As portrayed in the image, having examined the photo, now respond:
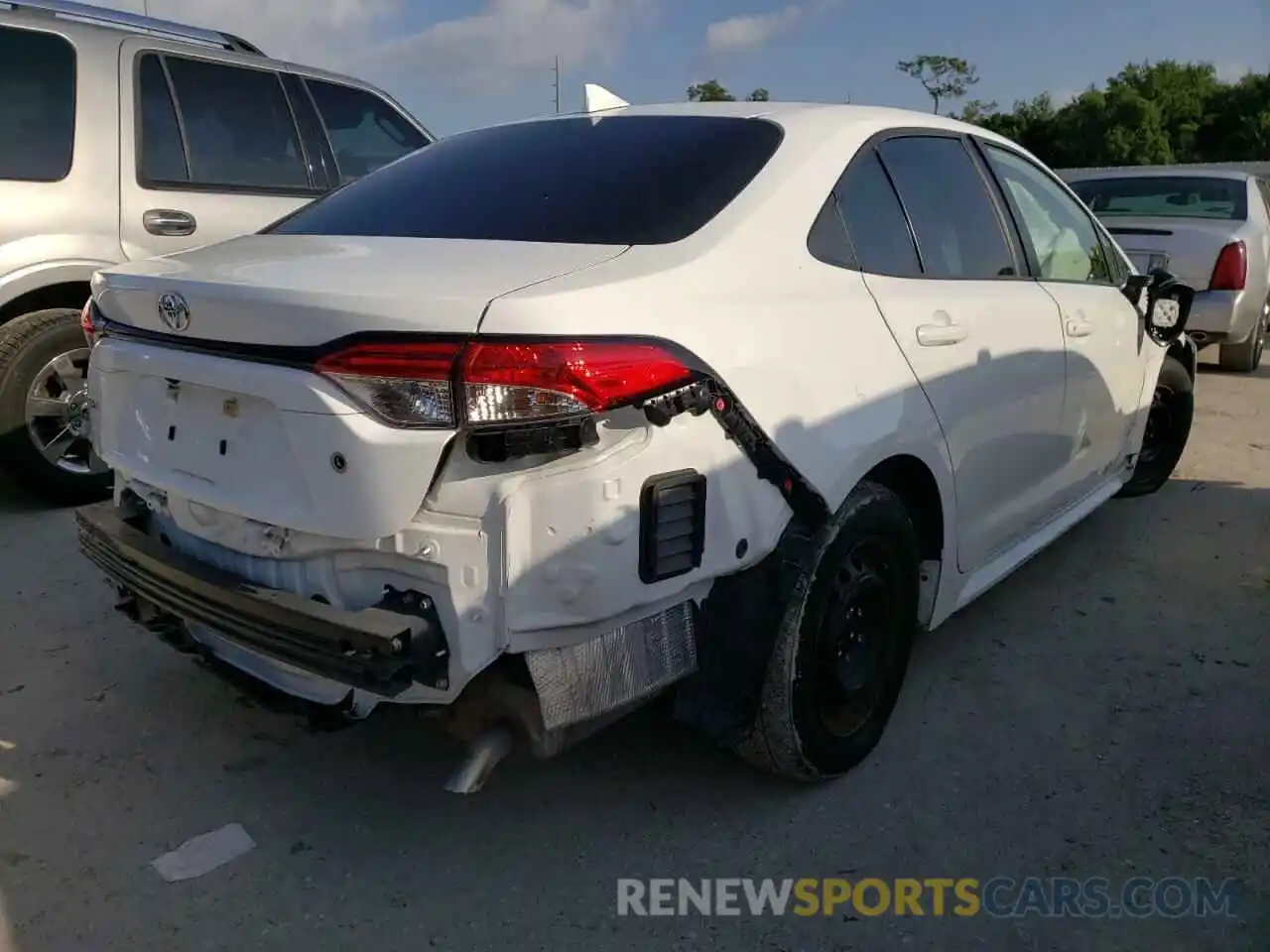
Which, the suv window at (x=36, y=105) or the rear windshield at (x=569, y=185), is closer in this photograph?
the rear windshield at (x=569, y=185)

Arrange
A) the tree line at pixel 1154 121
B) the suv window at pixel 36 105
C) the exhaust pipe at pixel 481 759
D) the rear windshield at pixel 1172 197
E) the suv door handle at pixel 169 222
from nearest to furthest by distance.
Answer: the exhaust pipe at pixel 481 759
the suv window at pixel 36 105
the suv door handle at pixel 169 222
the rear windshield at pixel 1172 197
the tree line at pixel 1154 121

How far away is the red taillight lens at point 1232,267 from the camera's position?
753 centimetres

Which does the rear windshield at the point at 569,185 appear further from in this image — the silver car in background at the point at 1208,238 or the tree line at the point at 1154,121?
the tree line at the point at 1154,121

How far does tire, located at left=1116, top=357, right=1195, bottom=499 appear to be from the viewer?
4.83 metres

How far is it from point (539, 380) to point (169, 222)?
139 inches

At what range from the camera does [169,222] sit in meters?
4.73

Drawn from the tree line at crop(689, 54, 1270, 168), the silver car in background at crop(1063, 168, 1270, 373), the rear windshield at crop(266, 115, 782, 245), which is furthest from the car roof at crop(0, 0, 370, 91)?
the tree line at crop(689, 54, 1270, 168)

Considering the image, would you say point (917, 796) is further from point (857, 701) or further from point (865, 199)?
point (865, 199)

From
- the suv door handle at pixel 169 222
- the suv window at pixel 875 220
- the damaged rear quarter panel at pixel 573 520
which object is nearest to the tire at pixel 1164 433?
the suv window at pixel 875 220

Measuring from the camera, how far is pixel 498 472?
196 cm

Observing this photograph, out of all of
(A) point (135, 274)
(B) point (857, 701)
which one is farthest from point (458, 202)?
(B) point (857, 701)

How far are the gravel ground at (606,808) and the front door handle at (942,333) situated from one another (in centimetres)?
109

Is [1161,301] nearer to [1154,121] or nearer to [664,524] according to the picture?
[664,524]

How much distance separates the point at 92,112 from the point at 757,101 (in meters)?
3.12
